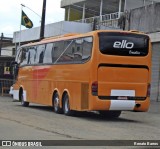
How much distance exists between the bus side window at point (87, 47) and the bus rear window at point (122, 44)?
1.50 ft

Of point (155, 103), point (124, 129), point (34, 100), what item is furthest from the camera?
point (155, 103)

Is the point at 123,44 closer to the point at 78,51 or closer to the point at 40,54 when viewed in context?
the point at 78,51

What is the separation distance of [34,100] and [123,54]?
8016 mm

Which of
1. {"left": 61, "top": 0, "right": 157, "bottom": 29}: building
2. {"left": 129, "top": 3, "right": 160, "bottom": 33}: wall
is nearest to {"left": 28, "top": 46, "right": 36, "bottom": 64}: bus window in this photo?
{"left": 129, "top": 3, "right": 160, "bottom": 33}: wall

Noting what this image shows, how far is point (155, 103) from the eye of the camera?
3052 cm

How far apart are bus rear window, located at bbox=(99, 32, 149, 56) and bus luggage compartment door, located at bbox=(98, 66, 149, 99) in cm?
64

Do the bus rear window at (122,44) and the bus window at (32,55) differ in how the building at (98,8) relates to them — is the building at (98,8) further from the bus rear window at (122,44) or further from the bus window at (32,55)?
the bus rear window at (122,44)

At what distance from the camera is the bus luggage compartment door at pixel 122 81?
19.0 m

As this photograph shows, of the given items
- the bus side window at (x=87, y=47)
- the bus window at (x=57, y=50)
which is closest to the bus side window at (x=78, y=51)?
the bus side window at (x=87, y=47)

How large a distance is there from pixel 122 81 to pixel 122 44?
1465mm

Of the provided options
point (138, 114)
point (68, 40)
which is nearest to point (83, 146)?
point (68, 40)

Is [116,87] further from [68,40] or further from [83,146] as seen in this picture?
[83,146]

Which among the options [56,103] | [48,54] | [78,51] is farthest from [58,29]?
[78,51]

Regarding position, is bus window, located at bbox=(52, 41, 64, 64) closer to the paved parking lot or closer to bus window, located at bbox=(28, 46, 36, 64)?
bus window, located at bbox=(28, 46, 36, 64)
